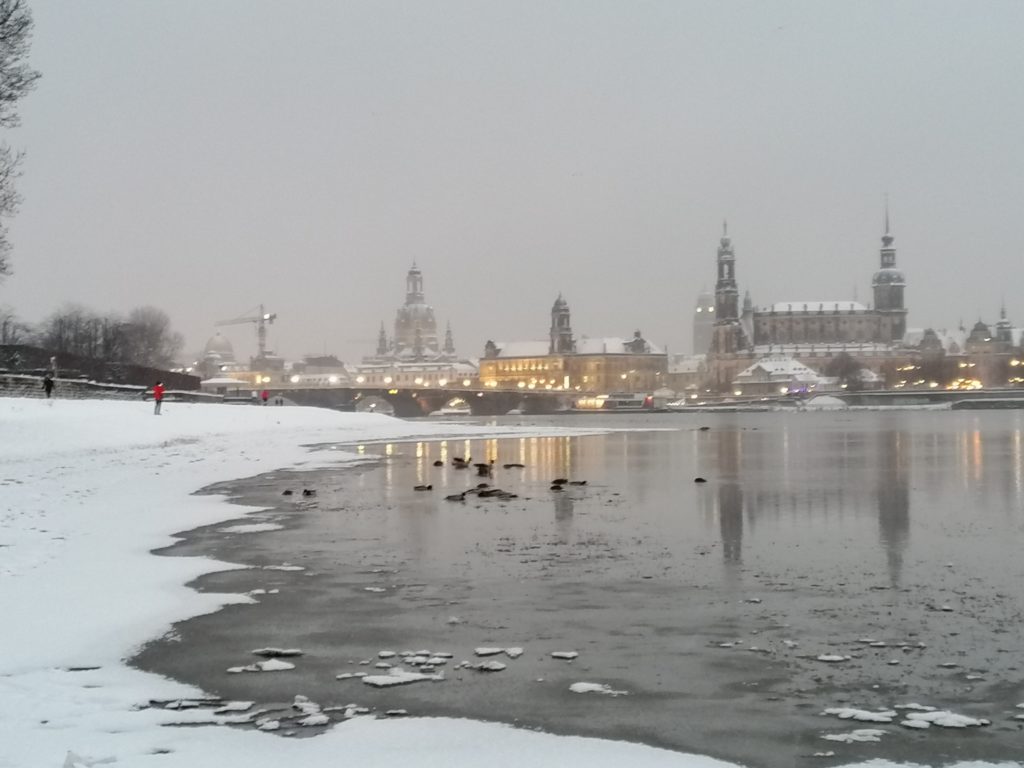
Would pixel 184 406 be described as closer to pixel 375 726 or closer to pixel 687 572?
pixel 687 572

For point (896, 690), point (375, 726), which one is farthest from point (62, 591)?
point (896, 690)

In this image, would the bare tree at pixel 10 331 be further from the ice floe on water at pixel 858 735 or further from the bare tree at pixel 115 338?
the ice floe on water at pixel 858 735

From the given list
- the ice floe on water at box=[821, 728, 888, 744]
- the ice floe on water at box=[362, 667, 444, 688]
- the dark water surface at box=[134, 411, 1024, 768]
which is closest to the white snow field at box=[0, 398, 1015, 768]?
the dark water surface at box=[134, 411, 1024, 768]

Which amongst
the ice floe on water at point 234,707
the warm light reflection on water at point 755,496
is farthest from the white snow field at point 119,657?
the warm light reflection on water at point 755,496

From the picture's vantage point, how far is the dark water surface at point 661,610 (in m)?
8.08

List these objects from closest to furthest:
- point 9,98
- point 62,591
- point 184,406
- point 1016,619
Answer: point 1016,619 < point 62,591 < point 9,98 < point 184,406

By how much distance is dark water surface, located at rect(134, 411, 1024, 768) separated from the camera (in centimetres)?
808

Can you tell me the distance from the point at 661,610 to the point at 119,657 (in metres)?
5.30

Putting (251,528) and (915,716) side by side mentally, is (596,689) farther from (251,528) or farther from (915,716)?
(251,528)

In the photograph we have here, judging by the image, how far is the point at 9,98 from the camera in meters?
29.5

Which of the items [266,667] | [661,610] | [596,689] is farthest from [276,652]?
[661,610]

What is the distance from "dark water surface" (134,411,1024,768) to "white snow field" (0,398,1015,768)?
1.44 feet

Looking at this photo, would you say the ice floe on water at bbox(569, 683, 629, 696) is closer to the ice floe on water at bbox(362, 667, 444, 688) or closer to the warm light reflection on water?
the ice floe on water at bbox(362, 667, 444, 688)

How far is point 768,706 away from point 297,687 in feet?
11.8
